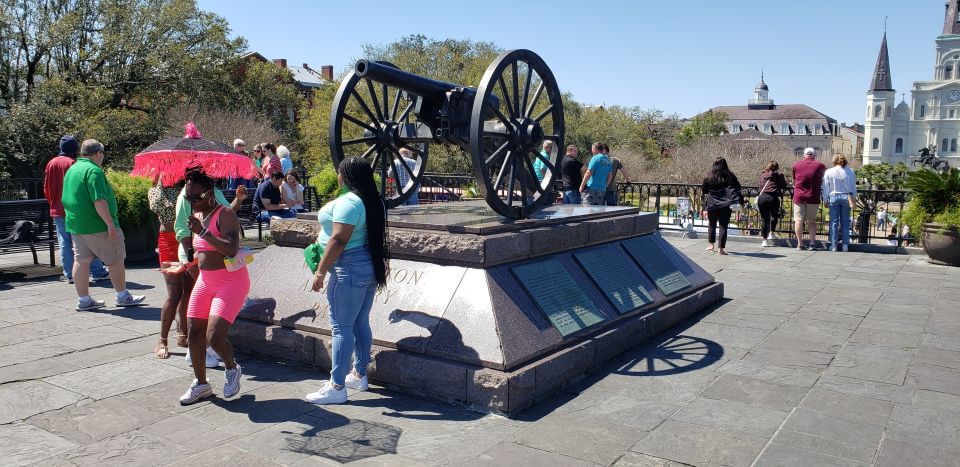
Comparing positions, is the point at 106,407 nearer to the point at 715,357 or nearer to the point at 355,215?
the point at 355,215

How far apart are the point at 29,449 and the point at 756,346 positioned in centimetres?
528

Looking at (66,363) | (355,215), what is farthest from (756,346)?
(66,363)

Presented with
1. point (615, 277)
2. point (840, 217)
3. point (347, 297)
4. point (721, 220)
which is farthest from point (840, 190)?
point (347, 297)

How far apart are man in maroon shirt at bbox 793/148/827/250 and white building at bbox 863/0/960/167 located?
132 metres

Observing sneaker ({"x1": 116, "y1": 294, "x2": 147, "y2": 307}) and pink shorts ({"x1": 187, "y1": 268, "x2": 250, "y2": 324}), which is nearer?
pink shorts ({"x1": 187, "y1": 268, "x2": 250, "y2": 324})

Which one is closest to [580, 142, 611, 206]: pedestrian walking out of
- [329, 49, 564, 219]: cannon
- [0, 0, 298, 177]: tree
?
[329, 49, 564, 219]: cannon

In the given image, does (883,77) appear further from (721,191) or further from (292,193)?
(292,193)

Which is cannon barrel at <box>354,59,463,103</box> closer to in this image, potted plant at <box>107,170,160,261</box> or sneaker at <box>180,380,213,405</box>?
sneaker at <box>180,380,213,405</box>

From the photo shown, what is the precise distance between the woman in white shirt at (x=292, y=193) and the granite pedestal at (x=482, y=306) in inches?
135

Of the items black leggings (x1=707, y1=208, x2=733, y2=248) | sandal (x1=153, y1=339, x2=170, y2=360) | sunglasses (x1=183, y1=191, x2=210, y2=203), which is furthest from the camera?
black leggings (x1=707, y1=208, x2=733, y2=248)

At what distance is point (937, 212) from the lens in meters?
10.5

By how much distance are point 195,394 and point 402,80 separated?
3.25 meters

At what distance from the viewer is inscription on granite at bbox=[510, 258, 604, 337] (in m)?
5.18

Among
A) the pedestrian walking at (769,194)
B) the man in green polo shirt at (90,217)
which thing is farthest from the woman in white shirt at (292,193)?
the pedestrian walking at (769,194)
